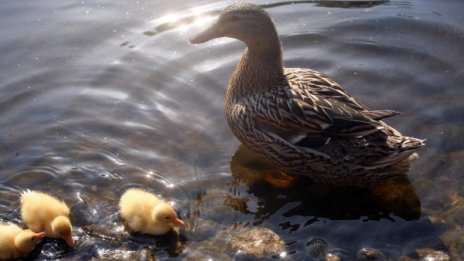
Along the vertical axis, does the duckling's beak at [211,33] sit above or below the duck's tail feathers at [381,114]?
above

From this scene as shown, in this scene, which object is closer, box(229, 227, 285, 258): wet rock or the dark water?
box(229, 227, 285, 258): wet rock

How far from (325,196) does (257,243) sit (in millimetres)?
850

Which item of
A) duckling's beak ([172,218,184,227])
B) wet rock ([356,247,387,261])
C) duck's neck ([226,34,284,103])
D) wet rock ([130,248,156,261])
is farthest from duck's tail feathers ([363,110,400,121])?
wet rock ([130,248,156,261])

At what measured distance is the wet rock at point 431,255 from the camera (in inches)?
173

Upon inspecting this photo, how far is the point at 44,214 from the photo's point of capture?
4.48m

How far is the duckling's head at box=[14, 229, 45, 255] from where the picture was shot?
14.2 feet

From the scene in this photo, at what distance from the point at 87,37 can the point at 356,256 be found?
13.2ft

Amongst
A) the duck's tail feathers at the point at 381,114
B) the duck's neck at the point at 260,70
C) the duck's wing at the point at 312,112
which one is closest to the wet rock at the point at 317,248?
the duck's wing at the point at 312,112

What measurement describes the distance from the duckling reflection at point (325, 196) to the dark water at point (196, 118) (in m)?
0.01

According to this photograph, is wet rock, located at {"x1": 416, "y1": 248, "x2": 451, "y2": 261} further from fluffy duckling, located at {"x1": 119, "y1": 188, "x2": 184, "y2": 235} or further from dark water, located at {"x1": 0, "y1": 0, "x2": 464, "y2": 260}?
fluffy duckling, located at {"x1": 119, "y1": 188, "x2": 184, "y2": 235}

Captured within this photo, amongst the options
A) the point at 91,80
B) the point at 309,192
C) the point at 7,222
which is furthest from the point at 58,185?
the point at 309,192

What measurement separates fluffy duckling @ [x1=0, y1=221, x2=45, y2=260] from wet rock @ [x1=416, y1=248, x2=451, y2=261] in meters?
2.79

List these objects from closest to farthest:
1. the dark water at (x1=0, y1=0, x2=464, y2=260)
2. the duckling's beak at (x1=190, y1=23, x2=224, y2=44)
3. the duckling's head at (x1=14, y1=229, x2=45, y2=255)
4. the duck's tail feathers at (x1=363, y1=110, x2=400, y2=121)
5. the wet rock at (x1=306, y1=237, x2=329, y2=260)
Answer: the duckling's head at (x1=14, y1=229, x2=45, y2=255), the wet rock at (x1=306, y1=237, x2=329, y2=260), the dark water at (x1=0, y1=0, x2=464, y2=260), the duck's tail feathers at (x1=363, y1=110, x2=400, y2=121), the duckling's beak at (x1=190, y1=23, x2=224, y2=44)

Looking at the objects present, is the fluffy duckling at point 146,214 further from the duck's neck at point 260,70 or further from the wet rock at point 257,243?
the duck's neck at point 260,70
